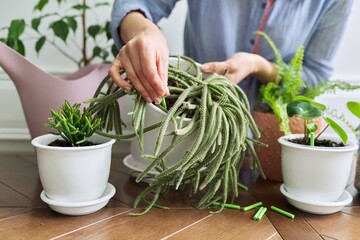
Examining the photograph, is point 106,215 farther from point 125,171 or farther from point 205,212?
point 125,171

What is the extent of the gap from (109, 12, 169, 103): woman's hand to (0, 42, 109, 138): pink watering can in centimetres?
21

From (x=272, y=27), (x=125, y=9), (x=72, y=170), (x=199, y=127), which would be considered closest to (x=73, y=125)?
(x=72, y=170)

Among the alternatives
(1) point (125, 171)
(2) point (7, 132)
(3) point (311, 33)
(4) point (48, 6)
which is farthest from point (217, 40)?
(2) point (7, 132)

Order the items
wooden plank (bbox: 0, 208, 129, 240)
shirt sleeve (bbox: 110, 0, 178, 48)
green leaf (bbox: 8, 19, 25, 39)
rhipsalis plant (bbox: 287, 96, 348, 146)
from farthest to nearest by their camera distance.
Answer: green leaf (bbox: 8, 19, 25, 39) → shirt sleeve (bbox: 110, 0, 178, 48) → rhipsalis plant (bbox: 287, 96, 348, 146) → wooden plank (bbox: 0, 208, 129, 240)

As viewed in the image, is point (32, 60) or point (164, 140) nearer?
point (164, 140)

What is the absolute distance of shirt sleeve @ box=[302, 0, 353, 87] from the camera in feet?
2.55

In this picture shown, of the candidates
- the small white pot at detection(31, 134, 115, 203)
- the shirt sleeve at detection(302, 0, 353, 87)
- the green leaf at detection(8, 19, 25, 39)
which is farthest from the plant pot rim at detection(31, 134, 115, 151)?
the shirt sleeve at detection(302, 0, 353, 87)

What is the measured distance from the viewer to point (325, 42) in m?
0.81

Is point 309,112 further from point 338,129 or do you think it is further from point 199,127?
point 199,127

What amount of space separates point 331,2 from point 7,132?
0.81 m

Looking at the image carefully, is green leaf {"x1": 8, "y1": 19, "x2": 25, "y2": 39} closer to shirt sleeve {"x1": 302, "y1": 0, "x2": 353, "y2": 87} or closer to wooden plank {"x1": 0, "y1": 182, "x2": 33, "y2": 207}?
wooden plank {"x1": 0, "y1": 182, "x2": 33, "y2": 207}

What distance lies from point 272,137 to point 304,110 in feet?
0.47

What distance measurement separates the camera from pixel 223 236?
451 millimetres

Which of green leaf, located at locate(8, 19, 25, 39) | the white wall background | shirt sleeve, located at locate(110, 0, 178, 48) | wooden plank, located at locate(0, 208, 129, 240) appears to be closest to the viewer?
wooden plank, located at locate(0, 208, 129, 240)
